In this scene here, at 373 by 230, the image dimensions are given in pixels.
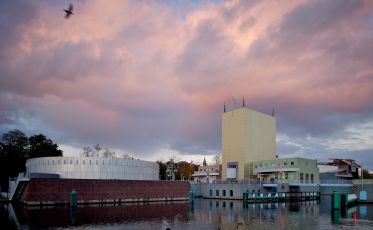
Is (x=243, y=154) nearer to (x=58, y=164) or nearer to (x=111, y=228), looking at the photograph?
(x=58, y=164)

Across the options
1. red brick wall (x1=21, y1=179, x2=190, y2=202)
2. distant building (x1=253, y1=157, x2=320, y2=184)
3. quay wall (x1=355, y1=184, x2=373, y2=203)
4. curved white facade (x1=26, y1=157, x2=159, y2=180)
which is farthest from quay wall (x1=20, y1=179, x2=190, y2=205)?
quay wall (x1=355, y1=184, x2=373, y2=203)

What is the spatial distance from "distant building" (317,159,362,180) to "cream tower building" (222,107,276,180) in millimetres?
21532

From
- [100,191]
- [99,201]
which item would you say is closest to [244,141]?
[100,191]

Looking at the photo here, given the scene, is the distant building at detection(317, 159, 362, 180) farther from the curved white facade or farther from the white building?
the curved white facade

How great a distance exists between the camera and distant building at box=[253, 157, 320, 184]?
100750mm

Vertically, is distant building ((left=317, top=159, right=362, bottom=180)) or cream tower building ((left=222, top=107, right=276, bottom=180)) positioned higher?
cream tower building ((left=222, top=107, right=276, bottom=180))

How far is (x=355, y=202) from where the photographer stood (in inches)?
3100

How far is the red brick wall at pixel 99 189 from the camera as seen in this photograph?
6900 cm

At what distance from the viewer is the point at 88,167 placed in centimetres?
8119

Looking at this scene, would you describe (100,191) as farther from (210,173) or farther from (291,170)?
(210,173)

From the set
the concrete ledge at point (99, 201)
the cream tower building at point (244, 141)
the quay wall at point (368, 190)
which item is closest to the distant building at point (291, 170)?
the cream tower building at point (244, 141)

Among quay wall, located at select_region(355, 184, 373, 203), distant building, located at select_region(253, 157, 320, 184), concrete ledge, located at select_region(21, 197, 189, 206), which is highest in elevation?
distant building, located at select_region(253, 157, 320, 184)

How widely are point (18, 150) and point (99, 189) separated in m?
43.9

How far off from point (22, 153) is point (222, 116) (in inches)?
2384
